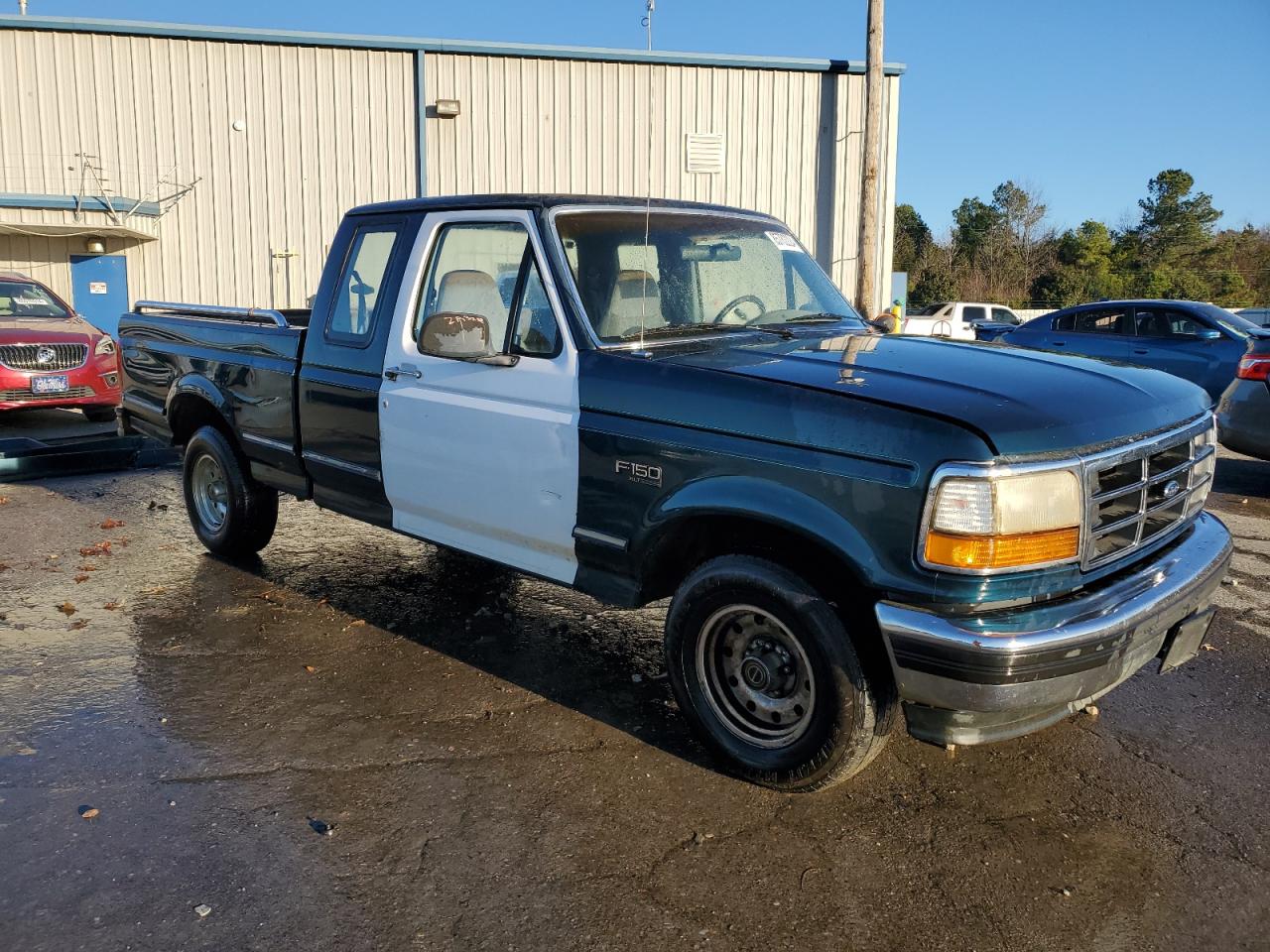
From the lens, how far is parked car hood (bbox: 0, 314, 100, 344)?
1031 cm

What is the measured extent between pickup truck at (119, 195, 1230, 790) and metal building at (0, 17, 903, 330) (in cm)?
1485

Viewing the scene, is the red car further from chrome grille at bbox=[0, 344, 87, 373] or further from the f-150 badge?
the f-150 badge

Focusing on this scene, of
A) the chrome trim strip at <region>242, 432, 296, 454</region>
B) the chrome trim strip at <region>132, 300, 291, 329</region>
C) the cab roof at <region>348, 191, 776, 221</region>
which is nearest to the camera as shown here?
the cab roof at <region>348, 191, 776, 221</region>

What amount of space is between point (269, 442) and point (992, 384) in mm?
3787

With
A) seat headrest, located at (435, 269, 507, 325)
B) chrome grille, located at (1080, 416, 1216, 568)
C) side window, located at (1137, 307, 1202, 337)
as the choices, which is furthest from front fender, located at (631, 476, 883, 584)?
side window, located at (1137, 307, 1202, 337)

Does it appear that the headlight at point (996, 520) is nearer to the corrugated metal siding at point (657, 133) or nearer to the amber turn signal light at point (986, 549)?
the amber turn signal light at point (986, 549)

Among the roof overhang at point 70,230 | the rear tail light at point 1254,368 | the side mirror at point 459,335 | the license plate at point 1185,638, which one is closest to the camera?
the license plate at point 1185,638

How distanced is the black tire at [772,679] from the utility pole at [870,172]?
15.8 meters

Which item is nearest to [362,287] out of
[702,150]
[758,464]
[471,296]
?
[471,296]

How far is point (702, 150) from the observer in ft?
63.3

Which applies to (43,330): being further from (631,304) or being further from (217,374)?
(631,304)

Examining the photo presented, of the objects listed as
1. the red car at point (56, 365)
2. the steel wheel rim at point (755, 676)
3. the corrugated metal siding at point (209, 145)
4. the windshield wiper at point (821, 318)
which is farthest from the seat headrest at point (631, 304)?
the corrugated metal siding at point (209, 145)

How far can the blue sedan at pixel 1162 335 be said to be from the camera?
11275 millimetres

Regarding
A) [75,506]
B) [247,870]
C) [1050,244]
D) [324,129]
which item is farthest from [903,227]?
[247,870]
